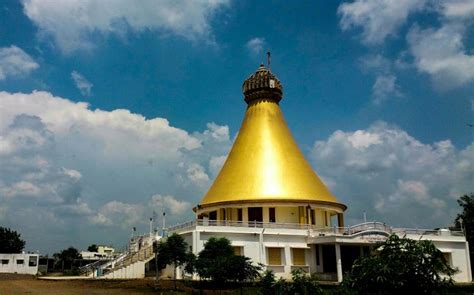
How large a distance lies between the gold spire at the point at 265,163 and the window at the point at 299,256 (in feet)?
13.3

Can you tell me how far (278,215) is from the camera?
41062 millimetres

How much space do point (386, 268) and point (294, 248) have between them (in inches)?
1032

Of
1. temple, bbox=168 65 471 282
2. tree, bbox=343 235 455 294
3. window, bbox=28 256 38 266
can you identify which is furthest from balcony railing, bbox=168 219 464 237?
window, bbox=28 256 38 266

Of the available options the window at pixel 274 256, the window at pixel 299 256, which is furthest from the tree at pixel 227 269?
the window at pixel 299 256

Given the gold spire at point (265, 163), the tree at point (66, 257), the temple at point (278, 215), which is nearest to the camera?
the temple at point (278, 215)

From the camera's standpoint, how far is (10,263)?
60.1m

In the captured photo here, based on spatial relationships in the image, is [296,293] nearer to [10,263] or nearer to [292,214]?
[292,214]

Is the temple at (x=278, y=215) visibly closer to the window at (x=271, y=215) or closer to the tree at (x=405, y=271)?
the window at (x=271, y=215)

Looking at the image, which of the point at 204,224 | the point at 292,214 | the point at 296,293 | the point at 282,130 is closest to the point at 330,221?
the point at 292,214

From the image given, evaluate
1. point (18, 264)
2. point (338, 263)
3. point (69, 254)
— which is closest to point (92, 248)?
point (69, 254)

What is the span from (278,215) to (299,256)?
3.88m

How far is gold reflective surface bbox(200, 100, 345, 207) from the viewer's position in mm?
41594

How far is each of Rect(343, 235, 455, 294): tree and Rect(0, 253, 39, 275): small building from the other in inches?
2176

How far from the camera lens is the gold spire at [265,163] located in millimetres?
41594
